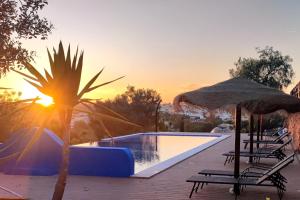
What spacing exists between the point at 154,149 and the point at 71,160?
10286 millimetres

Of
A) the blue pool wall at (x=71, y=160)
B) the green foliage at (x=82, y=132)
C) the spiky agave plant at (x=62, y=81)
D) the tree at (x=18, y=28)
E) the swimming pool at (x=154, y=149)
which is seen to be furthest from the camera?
the green foliage at (x=82, y=132)

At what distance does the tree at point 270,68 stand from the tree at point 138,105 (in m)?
8.99

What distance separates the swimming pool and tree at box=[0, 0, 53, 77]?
3796mm

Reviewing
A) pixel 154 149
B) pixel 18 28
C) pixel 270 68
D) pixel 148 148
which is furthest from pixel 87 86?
pixel 270 68

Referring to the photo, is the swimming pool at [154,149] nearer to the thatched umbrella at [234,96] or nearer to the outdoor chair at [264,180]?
the outdoor chair at [264,180]

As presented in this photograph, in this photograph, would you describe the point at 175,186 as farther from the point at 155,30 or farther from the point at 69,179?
the point at 155,30

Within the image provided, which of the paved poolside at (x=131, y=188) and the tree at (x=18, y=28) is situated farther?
the paved poolside at (x=131, y=188)

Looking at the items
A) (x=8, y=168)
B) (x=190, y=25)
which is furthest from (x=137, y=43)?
(x=8, y=168)

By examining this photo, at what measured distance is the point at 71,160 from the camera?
1077 centimetres

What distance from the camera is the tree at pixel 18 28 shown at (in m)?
5.90

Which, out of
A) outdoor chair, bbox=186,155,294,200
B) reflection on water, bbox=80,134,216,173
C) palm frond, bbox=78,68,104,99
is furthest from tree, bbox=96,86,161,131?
palm frond, bbox=78,68,104,99

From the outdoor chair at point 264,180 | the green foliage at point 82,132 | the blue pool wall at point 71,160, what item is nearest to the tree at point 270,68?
the green foliage at point 82,132

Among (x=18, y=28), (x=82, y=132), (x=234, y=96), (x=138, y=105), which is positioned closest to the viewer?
(x=18, y=28)

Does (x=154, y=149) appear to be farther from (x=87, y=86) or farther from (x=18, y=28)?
(x=87, y=86)
